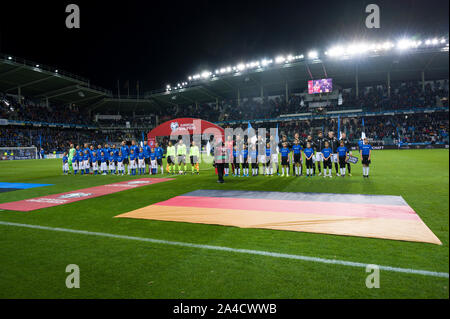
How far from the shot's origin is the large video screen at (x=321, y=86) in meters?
41.2

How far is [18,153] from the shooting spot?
38938 millimetres

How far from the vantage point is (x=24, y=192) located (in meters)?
10.3

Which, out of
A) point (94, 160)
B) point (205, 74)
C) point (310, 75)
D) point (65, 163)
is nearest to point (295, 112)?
point (310, 75)

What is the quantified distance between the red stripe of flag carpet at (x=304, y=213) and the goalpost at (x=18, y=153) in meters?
42.2

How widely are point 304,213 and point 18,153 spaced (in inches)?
1851

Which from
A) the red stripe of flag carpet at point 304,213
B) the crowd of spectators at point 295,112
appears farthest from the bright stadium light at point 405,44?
the red stripe of flag carpet at point 304,213

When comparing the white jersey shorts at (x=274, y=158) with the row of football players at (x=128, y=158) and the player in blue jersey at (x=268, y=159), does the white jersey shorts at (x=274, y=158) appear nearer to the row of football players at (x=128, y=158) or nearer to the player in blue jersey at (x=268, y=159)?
the player in blue jersey at (x=268, y=159)

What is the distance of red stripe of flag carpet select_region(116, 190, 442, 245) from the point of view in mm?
4832

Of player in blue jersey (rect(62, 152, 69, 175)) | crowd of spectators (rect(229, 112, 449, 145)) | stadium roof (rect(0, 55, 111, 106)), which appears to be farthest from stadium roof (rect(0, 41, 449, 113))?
player in blue jersey (rect(62, 152, 69, 175))

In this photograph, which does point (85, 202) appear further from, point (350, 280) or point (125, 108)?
point (125, 108)

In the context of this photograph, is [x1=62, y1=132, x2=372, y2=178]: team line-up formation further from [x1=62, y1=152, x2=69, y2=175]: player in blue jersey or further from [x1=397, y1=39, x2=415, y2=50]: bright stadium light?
[x1=397, y1=39, x2=415, y2=50]: bright stadium light

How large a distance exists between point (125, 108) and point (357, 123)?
50019 millimetres
